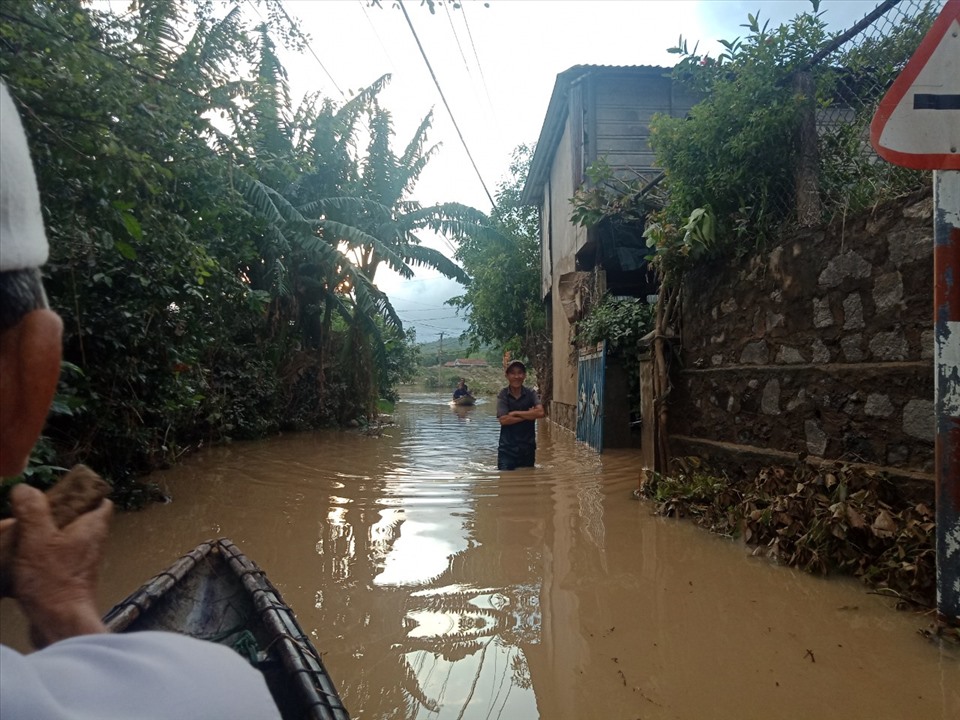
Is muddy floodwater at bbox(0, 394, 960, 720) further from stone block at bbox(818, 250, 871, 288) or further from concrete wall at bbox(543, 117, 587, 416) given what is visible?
concrete wall at bbox(543, 117, 587, 416)

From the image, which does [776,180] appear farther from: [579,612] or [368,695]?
[368,695]

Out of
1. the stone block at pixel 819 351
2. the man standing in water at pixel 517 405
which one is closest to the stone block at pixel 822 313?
the stone block at pixel 819 351

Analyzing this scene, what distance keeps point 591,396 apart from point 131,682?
33.5ft

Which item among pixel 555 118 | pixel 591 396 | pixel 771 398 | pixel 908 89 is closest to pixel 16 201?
pixel 908 89

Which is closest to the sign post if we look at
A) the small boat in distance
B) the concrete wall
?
the small boat in distance

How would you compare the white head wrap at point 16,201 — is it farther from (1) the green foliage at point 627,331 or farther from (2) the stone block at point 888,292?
(1) the green foliage at point 627,331

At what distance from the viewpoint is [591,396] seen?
35.1 ft

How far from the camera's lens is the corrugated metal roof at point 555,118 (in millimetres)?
11445

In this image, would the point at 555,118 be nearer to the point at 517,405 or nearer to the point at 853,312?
the point at 517,405

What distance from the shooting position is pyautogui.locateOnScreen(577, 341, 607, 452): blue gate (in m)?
9.91

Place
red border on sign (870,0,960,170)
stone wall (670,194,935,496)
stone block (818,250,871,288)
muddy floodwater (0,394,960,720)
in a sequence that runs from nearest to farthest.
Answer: muddy floodwater (0,394,960,720)
red border on sign (870,0,960,170)
stone wall (670,194,935,496)
stone block (818,250,871,288)

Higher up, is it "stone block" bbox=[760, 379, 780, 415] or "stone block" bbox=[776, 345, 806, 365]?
"stone block" bbox=[776, 345, 806, 365]

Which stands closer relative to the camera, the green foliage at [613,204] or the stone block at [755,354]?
the stone block at [755,354]

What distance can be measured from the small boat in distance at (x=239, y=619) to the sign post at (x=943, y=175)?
2.63 metres
